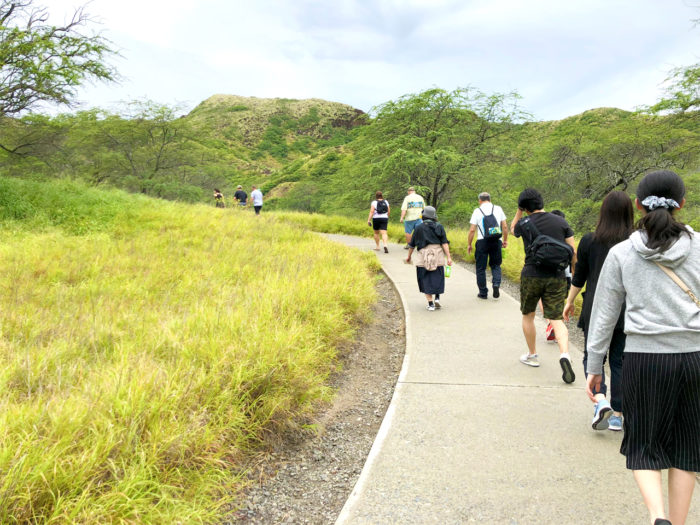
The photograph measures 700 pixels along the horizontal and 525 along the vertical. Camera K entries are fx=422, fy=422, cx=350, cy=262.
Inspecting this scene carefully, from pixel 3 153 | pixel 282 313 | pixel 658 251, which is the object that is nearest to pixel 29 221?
pixel 3 153

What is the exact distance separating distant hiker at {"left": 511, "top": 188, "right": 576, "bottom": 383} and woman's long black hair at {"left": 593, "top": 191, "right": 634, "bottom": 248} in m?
1.10

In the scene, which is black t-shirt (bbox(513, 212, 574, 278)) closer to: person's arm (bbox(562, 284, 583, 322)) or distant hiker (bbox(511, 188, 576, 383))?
distant hiker (bbox(511, 188, 576, 383))

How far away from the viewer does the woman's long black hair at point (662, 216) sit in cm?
199

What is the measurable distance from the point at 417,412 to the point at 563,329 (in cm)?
200

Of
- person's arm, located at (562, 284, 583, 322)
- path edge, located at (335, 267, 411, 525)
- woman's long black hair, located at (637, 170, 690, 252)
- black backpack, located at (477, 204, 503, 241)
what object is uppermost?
woman's long black hair, located at (637, 170, 690, 252)

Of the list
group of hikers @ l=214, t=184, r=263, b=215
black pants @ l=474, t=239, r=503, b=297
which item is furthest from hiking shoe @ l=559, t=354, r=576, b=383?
group of hikers @ l=214, t=184, r=263, b=215

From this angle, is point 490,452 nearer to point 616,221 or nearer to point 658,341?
point 658,341

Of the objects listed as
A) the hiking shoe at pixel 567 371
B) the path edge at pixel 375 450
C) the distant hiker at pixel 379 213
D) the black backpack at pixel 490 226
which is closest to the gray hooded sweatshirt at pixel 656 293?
the path edge at pixel 375 450

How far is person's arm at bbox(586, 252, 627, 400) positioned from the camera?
221 centimetres

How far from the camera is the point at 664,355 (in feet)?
6.59

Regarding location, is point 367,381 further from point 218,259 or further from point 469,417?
point 218,259

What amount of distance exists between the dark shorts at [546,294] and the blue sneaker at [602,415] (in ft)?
4.88

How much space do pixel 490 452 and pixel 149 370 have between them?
254cm

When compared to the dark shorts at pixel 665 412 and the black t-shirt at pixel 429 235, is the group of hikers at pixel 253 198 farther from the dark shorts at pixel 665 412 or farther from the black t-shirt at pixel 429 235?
the dark shorts at pixel 665 412
